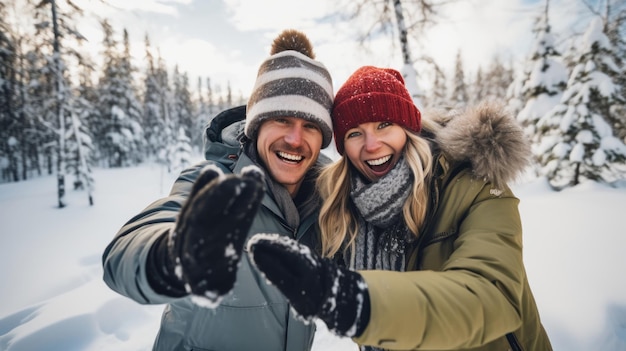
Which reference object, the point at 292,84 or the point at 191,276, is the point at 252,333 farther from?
the point at 292,84

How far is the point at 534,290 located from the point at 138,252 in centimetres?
478

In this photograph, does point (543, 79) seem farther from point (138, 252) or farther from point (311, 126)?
point (138, 252)

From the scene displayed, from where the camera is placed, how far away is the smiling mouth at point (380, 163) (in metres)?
2.06

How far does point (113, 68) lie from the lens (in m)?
25.3

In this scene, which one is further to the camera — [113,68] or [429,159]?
[113,68]

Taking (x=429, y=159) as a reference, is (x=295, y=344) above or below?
below

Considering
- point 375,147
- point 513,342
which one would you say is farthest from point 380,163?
point 513,342

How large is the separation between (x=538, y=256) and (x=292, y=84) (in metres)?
5.00

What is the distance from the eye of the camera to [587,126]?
844cm

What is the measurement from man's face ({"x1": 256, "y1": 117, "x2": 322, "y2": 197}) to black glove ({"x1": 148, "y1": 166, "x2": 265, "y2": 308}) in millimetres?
1262

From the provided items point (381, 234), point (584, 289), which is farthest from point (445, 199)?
point (584, 289)

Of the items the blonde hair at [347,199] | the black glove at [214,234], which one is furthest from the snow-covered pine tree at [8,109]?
the black glove at [214,234]

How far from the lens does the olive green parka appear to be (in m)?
0.98

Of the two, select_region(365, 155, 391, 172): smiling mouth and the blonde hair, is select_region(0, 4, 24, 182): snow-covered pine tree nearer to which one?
the blonde hair
